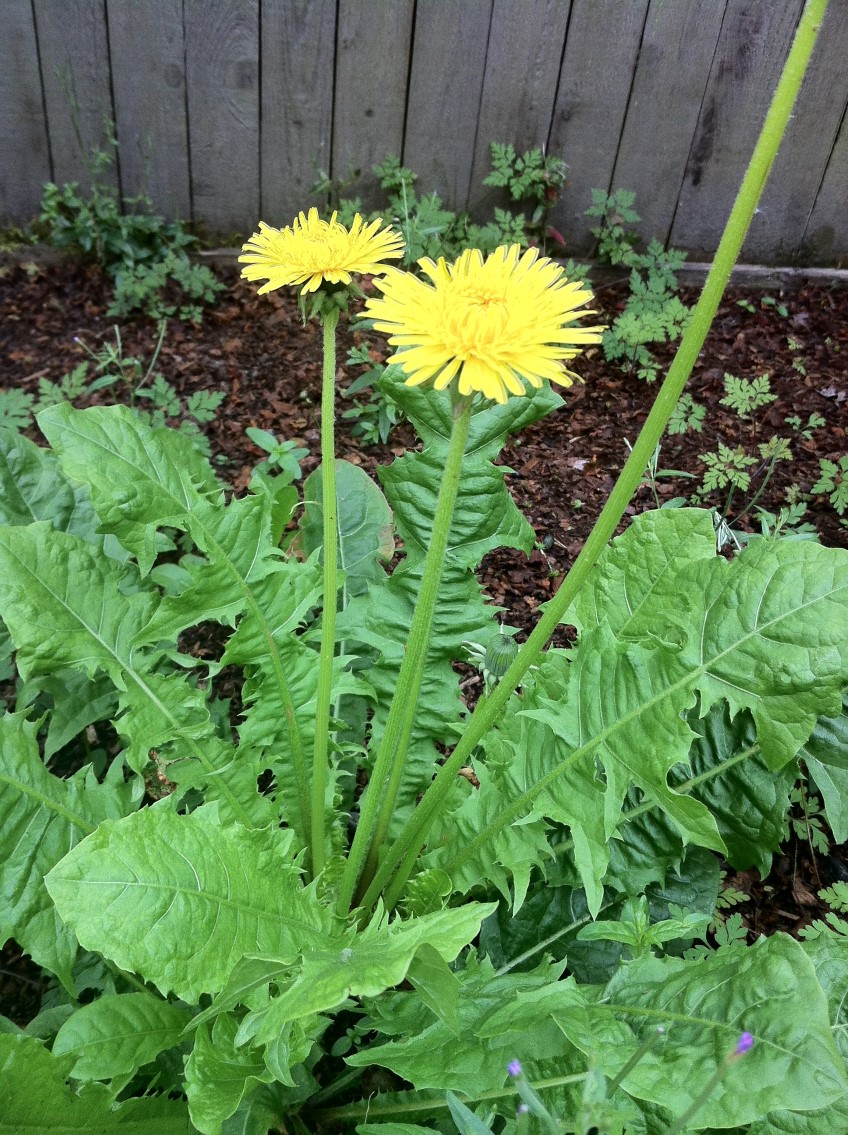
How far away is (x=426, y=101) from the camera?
11.3 feet

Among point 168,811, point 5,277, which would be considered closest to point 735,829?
point 168,811

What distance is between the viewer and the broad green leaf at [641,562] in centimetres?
164

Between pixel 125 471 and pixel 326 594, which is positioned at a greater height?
pixel 125 471

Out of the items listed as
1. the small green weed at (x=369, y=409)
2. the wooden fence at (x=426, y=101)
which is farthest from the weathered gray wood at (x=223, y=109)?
the small green weed at (x=369, y=409)

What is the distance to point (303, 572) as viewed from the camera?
1771 millimetres

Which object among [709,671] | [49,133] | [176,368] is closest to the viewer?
[709,671]

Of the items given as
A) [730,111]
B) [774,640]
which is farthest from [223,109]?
[774,640]

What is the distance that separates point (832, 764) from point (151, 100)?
3632mm

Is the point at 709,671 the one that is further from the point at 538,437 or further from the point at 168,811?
the point at 538,437

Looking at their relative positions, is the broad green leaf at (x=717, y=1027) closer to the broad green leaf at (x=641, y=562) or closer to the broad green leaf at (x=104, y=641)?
the broad green leaf at (x=641, y=562)

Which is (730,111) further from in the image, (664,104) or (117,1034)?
(117,1034)

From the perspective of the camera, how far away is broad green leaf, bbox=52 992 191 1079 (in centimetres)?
129

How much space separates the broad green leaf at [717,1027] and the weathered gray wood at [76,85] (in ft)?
12.3

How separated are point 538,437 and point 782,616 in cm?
179
